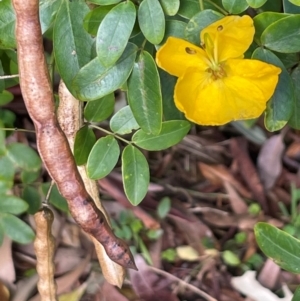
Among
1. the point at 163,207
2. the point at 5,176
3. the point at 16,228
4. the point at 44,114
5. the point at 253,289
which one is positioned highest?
the point at 44,114

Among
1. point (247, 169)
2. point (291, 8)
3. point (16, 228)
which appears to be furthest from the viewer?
point (247, 169)

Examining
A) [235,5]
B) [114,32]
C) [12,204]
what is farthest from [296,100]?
[12,204]

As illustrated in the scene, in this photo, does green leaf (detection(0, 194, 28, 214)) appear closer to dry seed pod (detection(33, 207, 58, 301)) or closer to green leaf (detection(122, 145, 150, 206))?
dry seed pod (detection(33, 207, 58, 301))

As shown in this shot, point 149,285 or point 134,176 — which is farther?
point 149,285

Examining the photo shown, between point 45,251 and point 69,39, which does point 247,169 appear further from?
point 69,39

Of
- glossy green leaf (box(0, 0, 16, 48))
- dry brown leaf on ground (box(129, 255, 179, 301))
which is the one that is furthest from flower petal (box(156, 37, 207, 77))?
dry brown leaf on ground (box(129, 255, 179, 301))

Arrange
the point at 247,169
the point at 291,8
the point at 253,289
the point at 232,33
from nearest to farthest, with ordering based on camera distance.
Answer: the point at 232,33, the point at 291,8, the point at 253,289, the point at 247,169
